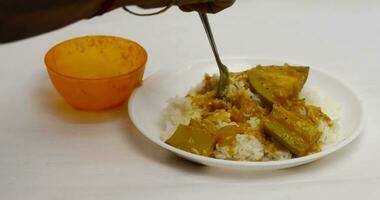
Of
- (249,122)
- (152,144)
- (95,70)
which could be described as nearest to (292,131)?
(249,122)

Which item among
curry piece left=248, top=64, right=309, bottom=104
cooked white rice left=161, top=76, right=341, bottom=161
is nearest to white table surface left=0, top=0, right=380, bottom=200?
cooked white rice left=161, top=76, right=341, bottom=161

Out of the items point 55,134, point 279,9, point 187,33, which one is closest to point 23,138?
point 55,134

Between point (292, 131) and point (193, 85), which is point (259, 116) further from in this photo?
point (193, 85)

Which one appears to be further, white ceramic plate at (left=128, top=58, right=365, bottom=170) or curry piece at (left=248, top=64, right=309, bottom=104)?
curry piece at (left=248, top=64, right=309, bottom=104)

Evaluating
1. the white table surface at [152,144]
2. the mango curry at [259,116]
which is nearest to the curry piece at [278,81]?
the mango curry at [259,116]

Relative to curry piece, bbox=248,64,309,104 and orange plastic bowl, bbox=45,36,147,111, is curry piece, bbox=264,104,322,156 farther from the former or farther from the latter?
orange plastic bowl, bbox=45,36,147,111

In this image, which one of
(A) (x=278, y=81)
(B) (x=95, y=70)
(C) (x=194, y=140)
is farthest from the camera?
(B) (x=95, y=70)
